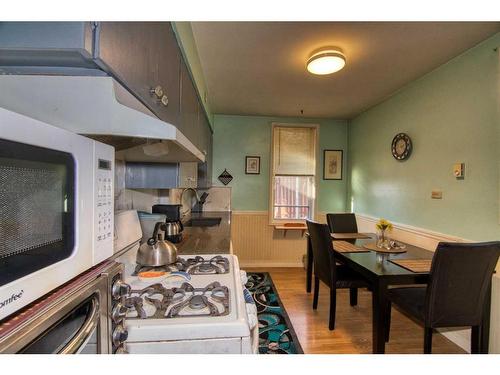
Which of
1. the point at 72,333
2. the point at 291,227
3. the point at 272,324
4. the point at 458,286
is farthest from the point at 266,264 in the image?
the point at 72,333

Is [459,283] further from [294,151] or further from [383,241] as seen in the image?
[294,151]

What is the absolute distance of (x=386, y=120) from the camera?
10.3 feet

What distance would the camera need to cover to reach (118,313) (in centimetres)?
69

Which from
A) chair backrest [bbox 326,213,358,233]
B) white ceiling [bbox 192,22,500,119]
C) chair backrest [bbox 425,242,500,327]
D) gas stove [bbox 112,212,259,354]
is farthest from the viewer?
chair backrest [bbox 326,213,358,233]

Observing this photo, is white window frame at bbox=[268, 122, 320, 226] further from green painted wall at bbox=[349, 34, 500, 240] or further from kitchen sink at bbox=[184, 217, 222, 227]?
kitchen sink at bbox=[184, 217, 222, 227]

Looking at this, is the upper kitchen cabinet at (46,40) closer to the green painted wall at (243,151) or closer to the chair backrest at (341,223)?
the chair backrest at (341,223)

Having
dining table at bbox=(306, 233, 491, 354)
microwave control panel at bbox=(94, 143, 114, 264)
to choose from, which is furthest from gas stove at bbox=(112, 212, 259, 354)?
dining table at bbox=(306, 233, 491, 354)

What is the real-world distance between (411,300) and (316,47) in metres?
1.93

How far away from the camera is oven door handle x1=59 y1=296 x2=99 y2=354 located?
0.50m

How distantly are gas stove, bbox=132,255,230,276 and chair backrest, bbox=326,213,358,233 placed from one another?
1891 millimetres

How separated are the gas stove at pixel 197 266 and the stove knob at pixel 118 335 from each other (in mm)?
605

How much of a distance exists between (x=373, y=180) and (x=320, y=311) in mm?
1767

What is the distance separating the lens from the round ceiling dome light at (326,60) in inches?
79.5
